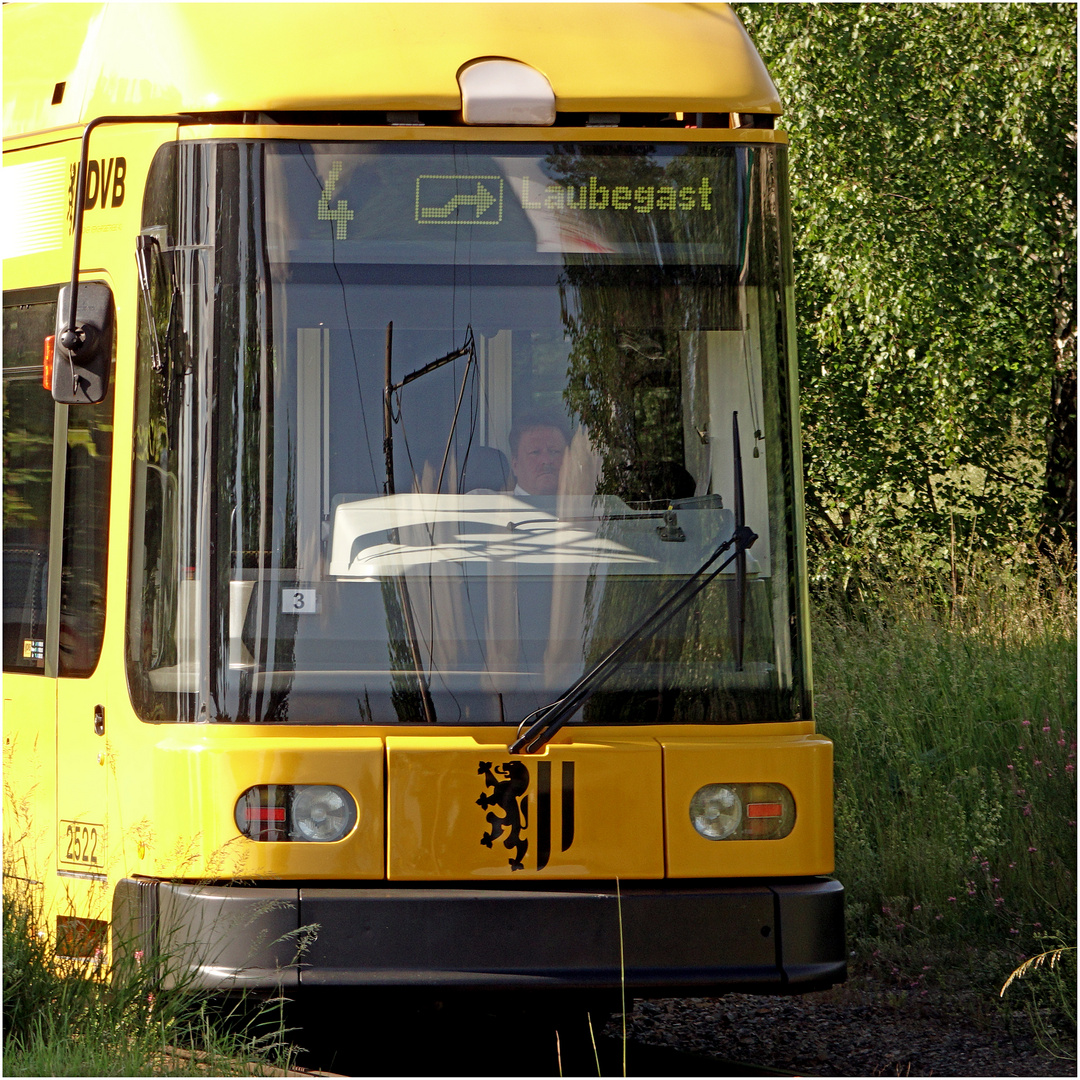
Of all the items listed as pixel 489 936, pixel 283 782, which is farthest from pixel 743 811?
pixel 283 782

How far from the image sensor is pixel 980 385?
38.1 ft

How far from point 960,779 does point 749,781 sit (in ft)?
8.52

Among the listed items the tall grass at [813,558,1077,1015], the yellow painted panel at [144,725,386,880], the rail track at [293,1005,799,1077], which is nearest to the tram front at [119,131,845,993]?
the yellow painted panel at [144,725,386,880]

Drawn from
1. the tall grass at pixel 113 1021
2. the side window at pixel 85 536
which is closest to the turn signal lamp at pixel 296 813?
the tall grass at pixel 113 1021

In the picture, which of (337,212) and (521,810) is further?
(337,212)

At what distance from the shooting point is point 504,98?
14.3 ft

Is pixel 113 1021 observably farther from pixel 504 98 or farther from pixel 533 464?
pixel 504 98

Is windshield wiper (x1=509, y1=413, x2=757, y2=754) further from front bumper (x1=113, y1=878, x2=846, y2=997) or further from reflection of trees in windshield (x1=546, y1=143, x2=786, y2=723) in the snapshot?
front bumper (x1=113, y1=878, x2=846, y2=997)

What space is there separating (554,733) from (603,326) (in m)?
1.22

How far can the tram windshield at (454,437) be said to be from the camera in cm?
419

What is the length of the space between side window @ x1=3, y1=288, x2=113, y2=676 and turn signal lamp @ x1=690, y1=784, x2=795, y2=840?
1.91 meters

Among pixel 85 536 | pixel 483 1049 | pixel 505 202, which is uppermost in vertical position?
pixel 505 202

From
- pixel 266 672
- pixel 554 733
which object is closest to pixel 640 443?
pixel 554 733

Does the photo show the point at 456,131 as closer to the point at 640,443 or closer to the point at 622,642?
the point at 640,443
